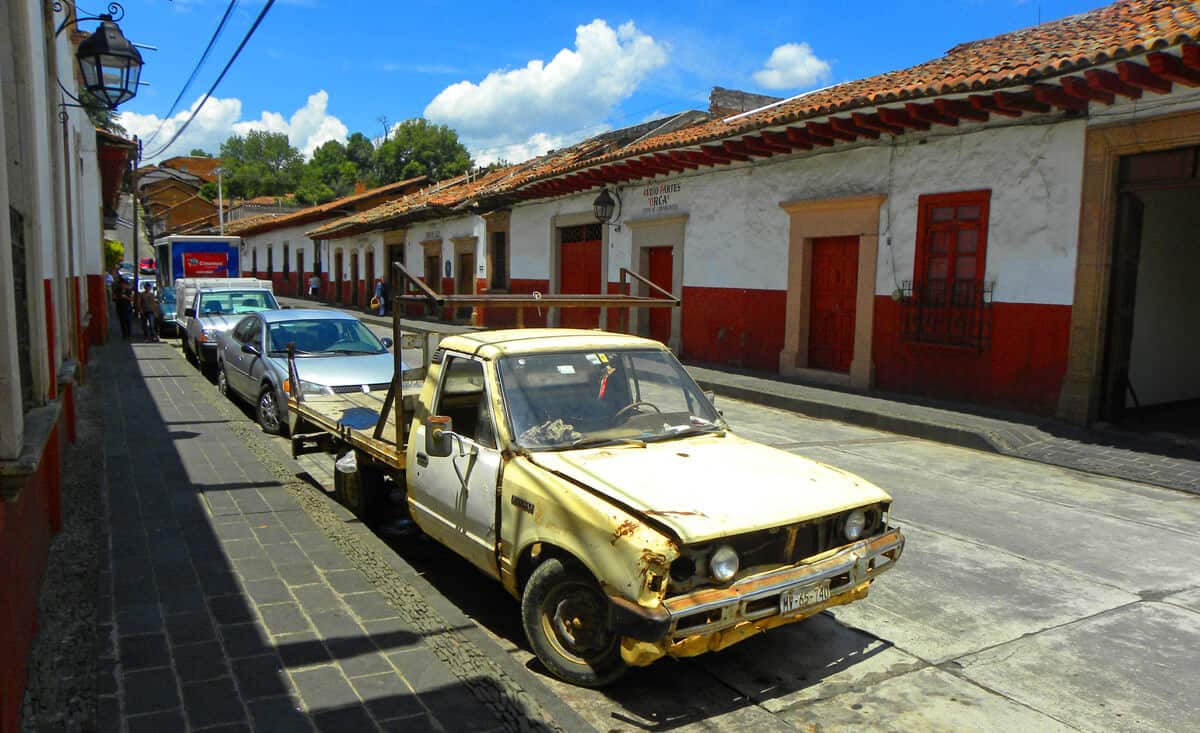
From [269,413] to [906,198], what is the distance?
9289 millimetres

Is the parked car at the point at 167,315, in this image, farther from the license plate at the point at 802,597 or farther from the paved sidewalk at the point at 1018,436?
the license plate at the point at 802,597

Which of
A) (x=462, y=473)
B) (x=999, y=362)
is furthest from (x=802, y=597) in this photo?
(x=999, y=362)

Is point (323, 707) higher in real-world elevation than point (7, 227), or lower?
lower

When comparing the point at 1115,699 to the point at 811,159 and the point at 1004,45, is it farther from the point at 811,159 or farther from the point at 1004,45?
the point at 1004,45

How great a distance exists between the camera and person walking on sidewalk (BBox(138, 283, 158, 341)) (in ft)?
65.0

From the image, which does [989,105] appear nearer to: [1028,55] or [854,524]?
[1028,55]

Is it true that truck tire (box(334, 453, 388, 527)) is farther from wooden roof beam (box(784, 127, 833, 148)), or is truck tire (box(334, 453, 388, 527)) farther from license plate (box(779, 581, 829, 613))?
wooden roof beam (box(784, 127, 833, 148))

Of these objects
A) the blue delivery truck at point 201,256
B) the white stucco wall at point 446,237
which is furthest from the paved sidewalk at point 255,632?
the blue delivery truck at point 201,256

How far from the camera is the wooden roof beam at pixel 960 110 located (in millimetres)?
10570

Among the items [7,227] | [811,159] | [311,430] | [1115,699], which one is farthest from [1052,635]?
[811,159]

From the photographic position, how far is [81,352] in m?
12.5

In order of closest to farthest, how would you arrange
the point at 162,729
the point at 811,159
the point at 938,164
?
the point at 162,729
the point at 938,164
the point at 811,159

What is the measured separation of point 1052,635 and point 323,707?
3656 millimetres

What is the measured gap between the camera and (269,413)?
969cm
